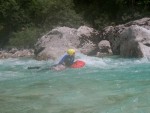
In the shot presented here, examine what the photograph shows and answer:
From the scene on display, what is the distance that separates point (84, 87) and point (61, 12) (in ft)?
47.9

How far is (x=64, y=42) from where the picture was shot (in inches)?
696

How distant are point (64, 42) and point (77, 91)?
32.3 feet

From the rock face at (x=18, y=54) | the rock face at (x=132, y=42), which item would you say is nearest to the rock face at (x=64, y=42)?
the rock face at (x=132, y=42)

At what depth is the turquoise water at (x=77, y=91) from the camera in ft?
21.2

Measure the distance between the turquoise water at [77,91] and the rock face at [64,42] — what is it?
187 inches

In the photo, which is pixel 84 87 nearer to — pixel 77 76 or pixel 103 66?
pixel 77 76

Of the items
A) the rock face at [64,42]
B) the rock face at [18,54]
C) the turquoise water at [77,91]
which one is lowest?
the turquoise water at [77,91]

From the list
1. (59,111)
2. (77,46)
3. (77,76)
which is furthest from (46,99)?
(77,46)

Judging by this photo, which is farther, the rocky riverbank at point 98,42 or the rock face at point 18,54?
the rock face at point 18,54

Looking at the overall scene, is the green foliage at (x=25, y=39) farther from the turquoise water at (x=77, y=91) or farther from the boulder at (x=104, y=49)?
the turquoise water at (x=77, y=91)

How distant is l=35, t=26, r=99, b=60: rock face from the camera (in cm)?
1667

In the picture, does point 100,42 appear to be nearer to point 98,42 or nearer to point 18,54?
point 98,42

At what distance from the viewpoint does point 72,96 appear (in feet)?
24.5

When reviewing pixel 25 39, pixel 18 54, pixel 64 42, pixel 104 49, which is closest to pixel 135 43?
pixel 104 49
